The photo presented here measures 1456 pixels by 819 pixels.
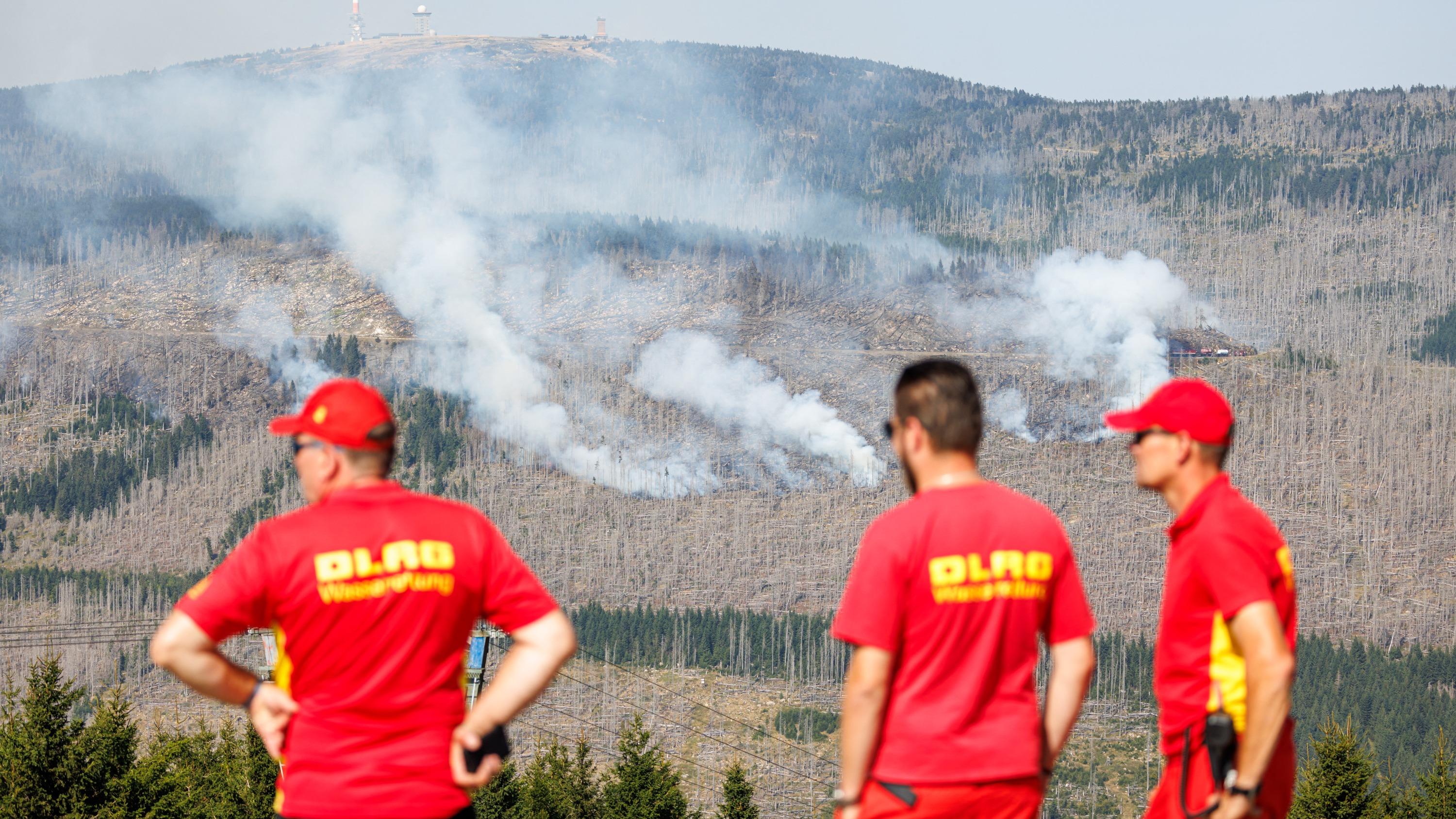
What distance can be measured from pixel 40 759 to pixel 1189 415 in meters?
42.1

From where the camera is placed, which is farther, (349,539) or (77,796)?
(77,796)

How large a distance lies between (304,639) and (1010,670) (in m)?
3.29

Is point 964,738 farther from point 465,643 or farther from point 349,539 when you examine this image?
point 349,539

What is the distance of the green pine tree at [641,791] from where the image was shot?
62.2 m

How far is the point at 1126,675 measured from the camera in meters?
158

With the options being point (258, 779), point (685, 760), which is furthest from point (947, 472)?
point (685, 760)

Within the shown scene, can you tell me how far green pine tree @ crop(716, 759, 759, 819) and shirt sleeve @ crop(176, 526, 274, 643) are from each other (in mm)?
55558

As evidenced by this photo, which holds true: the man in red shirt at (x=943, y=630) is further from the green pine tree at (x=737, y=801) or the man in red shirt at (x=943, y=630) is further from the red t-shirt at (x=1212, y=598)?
the green pine tree at (x=737, y=801)

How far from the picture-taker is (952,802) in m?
7.21

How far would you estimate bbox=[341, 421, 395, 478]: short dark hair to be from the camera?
725cm

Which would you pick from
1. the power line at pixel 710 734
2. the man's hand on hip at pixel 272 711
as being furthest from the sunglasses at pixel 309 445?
the power line at pixel 710 734

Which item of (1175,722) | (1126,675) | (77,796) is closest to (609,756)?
(1126,675)

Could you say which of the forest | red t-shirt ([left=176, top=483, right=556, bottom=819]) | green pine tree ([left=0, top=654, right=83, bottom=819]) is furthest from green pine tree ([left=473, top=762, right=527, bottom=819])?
red t-shirt ([left=176, top=483, right=556, bottom=819])

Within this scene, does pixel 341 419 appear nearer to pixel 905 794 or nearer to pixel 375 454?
pixel 375 454
